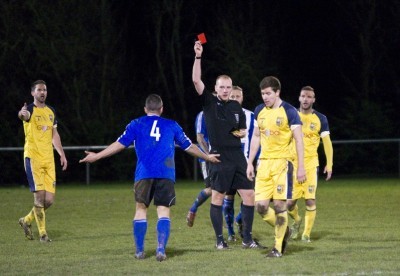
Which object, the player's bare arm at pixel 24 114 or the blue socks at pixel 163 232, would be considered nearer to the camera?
the blue socks at pixel 163 232

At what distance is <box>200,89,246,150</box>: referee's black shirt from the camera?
11.8 meters

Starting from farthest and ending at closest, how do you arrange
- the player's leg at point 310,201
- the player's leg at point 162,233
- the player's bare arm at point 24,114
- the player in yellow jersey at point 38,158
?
1. the player in yellow jersey at point 38,158
2. the player's bare arm at point 24,114
3. the player's leg at point 310,201
4. the player's leg at point 162,233

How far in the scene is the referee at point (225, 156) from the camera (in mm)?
11750

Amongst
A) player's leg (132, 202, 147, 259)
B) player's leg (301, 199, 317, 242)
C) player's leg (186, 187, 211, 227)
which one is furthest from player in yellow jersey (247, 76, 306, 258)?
player's leg (186, 187, 211, 227)

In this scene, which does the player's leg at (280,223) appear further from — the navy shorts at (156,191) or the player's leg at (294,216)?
the player's leg at (294,216)

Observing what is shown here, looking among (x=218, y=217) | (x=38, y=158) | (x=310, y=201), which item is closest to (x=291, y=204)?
(x=310, y=201)

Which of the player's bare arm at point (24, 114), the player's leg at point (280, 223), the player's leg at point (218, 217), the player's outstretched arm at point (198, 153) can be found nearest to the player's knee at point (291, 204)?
the player's leg at point (218, 217)

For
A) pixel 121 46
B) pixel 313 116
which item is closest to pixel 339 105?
pixel 121 46

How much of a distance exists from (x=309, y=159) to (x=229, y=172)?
1.61 m

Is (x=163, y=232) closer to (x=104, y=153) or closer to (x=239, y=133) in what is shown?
(x=104, y=153)

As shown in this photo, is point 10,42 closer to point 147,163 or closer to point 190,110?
point 190,110

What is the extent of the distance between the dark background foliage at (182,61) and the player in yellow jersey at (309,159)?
51.0 feet

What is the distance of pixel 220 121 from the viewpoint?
11891 mm

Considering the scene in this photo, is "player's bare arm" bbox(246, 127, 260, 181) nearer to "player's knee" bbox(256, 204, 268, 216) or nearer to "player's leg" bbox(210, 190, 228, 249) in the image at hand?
"player's knee" bbox(256, 204, 268, 216)
